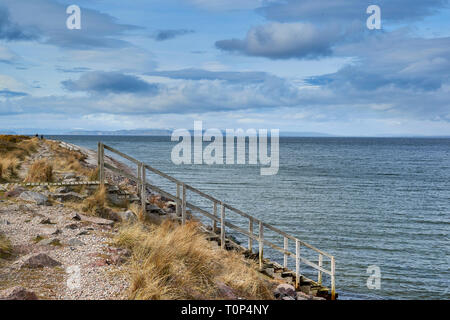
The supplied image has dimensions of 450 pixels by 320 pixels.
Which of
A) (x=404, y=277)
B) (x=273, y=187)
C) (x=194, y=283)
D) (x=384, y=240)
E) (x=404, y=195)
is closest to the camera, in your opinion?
(x=194, y=283)

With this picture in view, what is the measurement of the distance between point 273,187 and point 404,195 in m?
12.6

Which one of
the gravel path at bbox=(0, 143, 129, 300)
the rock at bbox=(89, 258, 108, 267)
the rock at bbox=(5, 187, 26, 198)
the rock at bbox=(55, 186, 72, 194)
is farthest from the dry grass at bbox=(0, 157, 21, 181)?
the rock at bbox=(89, 258, 108, 267)

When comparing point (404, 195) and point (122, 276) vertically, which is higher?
point (122, 276)

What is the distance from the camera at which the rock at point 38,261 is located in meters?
7.52

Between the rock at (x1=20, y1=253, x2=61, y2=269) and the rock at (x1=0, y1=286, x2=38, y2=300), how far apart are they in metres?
1.33

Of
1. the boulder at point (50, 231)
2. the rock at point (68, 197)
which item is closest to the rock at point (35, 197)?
the rock at point (68, 197)

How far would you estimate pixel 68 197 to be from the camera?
13844mm

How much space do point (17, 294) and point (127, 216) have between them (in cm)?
704

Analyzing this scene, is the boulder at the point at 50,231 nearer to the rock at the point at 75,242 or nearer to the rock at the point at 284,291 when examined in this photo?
the rock at the point at 75,242

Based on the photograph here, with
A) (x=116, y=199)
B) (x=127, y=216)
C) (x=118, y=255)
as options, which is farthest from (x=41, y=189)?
(x=118, y=255)

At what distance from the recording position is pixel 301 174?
57406mm

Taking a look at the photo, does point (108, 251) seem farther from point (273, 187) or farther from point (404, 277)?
point (273, 187)

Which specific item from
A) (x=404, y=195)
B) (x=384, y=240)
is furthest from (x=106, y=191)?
(x=404, y=195)

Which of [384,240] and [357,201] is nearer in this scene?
[384,240]
